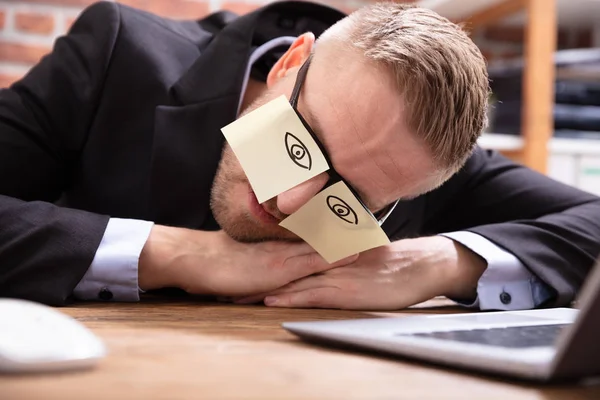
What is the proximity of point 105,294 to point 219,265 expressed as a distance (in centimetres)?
16

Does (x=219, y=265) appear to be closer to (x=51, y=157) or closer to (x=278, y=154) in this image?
(x=278, y=154)

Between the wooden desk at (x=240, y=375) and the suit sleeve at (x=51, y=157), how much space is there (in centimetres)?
23

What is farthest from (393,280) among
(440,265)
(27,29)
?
(27,29)

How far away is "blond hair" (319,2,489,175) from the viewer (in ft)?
3.23

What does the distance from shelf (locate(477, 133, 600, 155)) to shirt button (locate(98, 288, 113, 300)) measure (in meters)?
1.47

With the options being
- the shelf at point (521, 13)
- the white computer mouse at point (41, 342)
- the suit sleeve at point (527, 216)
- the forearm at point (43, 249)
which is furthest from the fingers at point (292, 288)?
the shelf at point (521, 13)

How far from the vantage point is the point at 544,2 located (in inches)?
88.0

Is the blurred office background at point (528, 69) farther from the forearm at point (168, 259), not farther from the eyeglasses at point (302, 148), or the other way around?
the forearm at point (168, 259)

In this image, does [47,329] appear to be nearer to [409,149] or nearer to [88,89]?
[409,149]

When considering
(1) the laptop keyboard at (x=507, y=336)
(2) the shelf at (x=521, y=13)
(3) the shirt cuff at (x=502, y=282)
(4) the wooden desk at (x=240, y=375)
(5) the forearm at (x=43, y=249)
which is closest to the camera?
(4) the wooden desk at (x=240, y=375)

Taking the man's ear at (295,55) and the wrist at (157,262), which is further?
the man's ear at (295,55)

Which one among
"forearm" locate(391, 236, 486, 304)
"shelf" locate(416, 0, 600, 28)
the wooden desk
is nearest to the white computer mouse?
the wooden desk

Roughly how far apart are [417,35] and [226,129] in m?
0.28

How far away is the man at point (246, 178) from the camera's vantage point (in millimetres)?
1000
